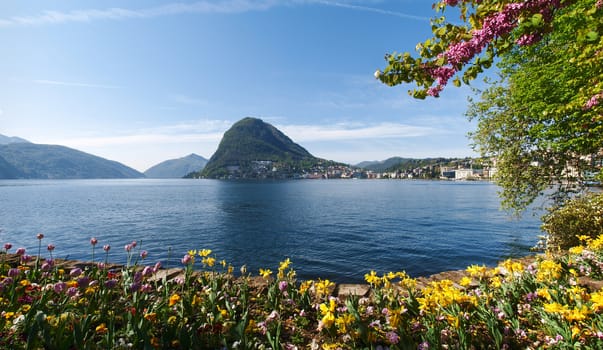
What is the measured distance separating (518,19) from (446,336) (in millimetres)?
4696

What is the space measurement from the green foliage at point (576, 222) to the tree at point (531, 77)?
9.82 ft

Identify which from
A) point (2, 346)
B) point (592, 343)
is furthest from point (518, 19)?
point (2, 346)

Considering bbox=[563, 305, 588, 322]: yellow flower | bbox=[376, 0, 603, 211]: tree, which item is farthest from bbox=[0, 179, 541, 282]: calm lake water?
bbox=[563, 305, 588, 322]: yellow flower

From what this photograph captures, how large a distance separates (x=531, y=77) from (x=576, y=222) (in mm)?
7932

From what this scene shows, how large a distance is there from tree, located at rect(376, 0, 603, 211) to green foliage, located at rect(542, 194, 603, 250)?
299cm

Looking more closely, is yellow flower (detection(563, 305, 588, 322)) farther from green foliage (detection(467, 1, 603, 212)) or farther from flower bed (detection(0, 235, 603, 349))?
green foliage (detection(467, 1, 603, 212))

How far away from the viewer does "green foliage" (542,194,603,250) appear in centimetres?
1234

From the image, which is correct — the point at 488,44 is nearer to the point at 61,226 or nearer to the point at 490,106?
the point at 490,106

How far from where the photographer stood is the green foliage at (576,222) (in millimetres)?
12344

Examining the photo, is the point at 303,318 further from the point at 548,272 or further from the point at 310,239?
the point at 310,239

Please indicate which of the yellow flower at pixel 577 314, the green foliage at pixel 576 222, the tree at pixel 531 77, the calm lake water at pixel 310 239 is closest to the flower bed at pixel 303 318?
the yellow flower at pixel 577 314

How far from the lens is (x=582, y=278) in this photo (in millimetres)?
5820

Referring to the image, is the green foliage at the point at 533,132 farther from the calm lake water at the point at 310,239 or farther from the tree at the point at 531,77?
the calm lake water at the point at 310,239

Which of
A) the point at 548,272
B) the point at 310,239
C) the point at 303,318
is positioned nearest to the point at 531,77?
the point at 548,272
